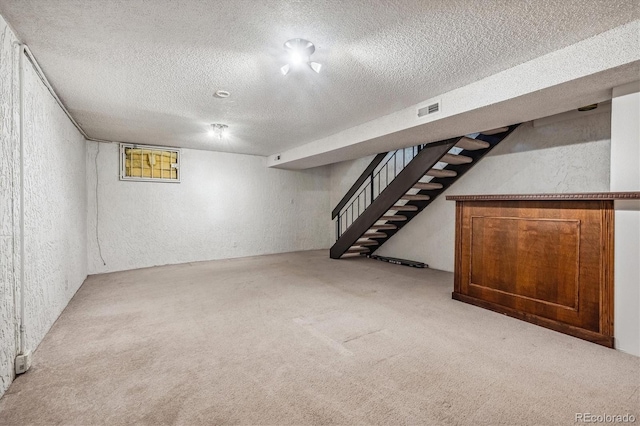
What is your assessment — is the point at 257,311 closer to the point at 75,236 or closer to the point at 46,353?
the point at 46,353

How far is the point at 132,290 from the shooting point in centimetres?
394

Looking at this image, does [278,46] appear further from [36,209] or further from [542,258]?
[542,258]

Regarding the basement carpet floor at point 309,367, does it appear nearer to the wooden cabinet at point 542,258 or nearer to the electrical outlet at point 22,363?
the electrical outlet at point 22,363

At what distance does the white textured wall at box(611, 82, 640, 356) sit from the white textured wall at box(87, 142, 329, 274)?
586 centimetres

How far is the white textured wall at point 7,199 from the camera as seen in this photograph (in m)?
1.82

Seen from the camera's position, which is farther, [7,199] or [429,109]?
[429,109]

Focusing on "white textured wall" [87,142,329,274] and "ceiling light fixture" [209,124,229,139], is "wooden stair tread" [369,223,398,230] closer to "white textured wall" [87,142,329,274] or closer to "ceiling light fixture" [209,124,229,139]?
"white textured wall" [87,142,329,274]

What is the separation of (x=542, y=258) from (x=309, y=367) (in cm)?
236

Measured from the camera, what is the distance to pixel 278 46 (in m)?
2.19

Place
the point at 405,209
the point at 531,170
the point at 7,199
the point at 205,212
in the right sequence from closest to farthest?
the point at 7,199 < the point at 531,170 < the point at 405,209 < the point at 205,212

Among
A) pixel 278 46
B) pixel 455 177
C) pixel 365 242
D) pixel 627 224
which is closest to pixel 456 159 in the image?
pixel 455 177

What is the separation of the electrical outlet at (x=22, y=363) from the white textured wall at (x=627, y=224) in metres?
4.30

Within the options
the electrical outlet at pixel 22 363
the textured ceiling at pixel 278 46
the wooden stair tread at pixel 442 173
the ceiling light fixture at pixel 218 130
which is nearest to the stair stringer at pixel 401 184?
the wooden stair tread at pixel 442 173

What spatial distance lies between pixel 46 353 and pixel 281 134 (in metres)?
3.80
